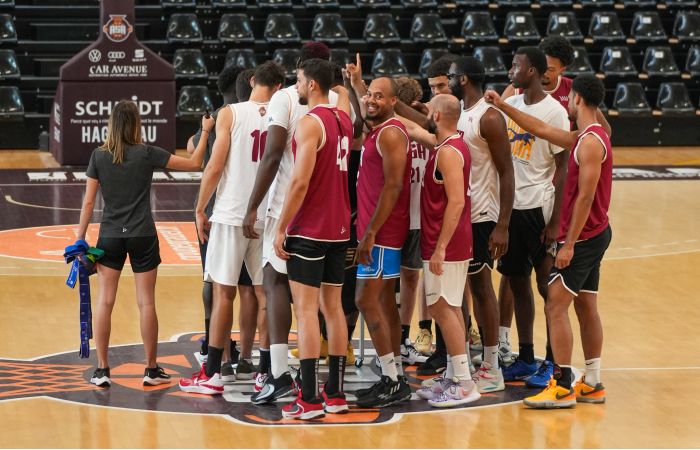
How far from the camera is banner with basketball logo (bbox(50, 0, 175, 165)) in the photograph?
50.7 feet

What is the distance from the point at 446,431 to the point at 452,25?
13.9m

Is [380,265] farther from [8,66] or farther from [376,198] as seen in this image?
[8,66]

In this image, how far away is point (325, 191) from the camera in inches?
249

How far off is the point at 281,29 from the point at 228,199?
38.1ft

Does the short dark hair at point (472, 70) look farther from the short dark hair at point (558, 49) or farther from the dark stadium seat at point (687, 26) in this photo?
the dark stadium seat at point (687, 26)

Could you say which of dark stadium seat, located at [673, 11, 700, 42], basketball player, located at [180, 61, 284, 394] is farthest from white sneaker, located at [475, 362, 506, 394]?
dark stadium seat, located at [673, 11, 700, 42]

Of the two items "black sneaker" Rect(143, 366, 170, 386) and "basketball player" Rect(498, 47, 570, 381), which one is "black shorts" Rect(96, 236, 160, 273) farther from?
"basketball player" Rect(498, 47, 570, 381)

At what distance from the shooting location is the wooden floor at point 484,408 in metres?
5.98

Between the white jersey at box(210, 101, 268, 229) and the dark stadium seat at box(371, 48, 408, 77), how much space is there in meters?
11.1

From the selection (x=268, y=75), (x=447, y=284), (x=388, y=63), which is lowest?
(x=447, y=284)

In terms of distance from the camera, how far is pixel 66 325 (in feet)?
27.2

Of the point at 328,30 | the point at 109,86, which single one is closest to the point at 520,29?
the point at 328,30

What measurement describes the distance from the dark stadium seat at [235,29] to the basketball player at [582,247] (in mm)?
11658

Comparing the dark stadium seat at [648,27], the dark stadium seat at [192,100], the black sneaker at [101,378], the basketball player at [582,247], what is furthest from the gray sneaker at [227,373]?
the dark stadium seat at [648,27]
